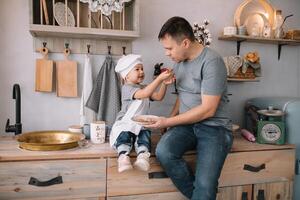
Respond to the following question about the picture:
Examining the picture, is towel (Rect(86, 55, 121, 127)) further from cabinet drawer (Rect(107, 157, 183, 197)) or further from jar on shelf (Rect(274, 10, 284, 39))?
jar on shelf (Rect(274, 10, 284, 39))

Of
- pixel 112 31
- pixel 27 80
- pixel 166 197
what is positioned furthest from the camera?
pixel 27 80

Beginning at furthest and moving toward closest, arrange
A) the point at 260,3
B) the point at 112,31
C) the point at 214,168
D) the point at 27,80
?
the point at 260,3
the point at 27,80
the point at 112,31
the point at 214,168

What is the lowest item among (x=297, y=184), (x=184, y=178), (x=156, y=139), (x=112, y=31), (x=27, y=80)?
(x=297, y=184)

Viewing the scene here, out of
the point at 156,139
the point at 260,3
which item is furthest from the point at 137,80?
the point at 260,3

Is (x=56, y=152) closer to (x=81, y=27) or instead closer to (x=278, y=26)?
(x=81, y=27)

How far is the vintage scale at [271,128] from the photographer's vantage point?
2016 mm

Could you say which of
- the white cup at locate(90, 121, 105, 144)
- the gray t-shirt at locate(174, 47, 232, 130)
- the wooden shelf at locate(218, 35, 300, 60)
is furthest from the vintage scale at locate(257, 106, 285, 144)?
the white cup at locate(90, 121, 105, 144)

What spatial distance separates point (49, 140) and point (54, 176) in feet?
1.14

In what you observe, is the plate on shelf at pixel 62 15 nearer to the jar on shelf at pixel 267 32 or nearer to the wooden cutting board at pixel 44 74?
the wooden cutting board at pixel 44 74

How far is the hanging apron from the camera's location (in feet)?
5.76

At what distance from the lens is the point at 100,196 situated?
1661mm

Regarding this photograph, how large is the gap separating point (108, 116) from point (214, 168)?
2.62 feet

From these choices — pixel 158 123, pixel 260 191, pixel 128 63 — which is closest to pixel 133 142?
pixel 158 123

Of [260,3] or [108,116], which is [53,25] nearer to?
[108,116]
